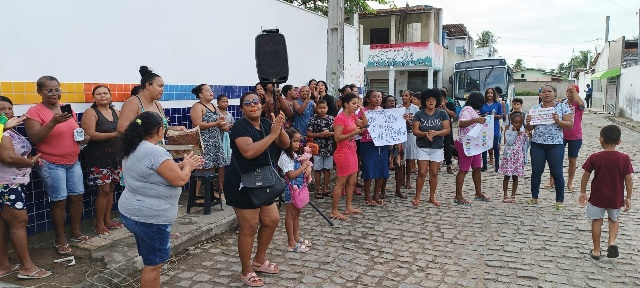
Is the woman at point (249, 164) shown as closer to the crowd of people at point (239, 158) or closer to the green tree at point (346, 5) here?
the crowd of people at point (239, 158)

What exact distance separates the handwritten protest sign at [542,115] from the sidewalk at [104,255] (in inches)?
179

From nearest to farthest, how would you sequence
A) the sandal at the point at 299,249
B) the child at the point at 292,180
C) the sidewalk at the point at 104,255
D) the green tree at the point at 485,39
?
the sidewalk at the point at 104,255 < the child at the point at 292,180 < the sandal at the point at 299,249 < the green tree at the point at 485,39

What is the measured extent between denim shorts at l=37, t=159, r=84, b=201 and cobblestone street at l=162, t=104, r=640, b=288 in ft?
4.08

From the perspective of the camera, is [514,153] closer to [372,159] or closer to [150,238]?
[372,159]

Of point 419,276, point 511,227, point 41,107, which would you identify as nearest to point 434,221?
point 511,227

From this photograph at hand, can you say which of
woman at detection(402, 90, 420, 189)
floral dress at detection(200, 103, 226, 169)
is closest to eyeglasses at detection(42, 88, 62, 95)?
floral dress at detection(200, 103, 226, 169)

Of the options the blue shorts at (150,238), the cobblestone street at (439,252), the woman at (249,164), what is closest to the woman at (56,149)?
the cobblestone street at (439,252)

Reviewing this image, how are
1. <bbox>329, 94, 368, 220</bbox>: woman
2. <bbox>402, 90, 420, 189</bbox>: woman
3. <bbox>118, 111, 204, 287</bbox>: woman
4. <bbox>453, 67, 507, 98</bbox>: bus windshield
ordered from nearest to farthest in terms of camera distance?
<bbox>118, 111, 204, 287</bbox>: woman
<bbox>329, 94, 368, 220</bbox>: woman
<bbox>402, 90, 420, 189</bbox>: woman
<bbox>453, 67, 507, 98</bbox>: bus windshield

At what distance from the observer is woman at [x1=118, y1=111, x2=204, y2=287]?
321cm

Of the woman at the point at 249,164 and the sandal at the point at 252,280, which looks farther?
the sandal at the point at 252,280

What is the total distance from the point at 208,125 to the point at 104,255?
7.48ft

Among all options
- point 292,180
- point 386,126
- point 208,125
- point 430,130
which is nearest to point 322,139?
point 386,126

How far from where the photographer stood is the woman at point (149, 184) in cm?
321

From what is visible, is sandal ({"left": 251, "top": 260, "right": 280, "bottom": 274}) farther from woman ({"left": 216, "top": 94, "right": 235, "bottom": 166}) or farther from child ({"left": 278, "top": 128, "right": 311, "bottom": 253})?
woman ({"left": 216, "top": 94, "right": 235, "bottom": 166})
